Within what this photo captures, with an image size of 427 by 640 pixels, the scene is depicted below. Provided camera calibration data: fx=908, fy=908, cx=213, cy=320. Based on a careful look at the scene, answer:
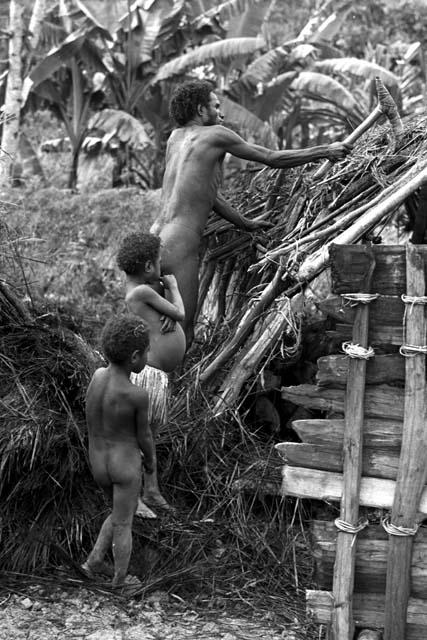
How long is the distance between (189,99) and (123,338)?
162cm

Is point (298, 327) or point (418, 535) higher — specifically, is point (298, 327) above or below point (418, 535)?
above

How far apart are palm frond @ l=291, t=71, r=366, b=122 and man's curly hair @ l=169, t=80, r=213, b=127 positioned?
27.1ft

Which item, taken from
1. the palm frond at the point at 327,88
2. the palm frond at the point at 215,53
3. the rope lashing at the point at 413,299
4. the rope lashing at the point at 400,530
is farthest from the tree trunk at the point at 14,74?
the rope lashing at the point at 400,530

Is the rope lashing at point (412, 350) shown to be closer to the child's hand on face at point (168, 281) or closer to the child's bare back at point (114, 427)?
the child's bare back at point (114, 427)

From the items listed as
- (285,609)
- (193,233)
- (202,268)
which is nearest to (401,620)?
(285,609)

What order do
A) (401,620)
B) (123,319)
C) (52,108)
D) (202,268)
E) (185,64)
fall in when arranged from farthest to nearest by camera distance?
(52,108), (185,64), (202,268), (123,319), (401,620)

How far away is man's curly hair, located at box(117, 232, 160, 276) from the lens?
4.25m

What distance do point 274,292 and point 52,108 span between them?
394 inches

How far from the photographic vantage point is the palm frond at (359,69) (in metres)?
12.7

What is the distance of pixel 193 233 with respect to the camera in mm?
4809

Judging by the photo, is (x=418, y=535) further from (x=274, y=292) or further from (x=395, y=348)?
(x=274, y=292)

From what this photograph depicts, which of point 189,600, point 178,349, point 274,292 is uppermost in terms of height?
point 274,292

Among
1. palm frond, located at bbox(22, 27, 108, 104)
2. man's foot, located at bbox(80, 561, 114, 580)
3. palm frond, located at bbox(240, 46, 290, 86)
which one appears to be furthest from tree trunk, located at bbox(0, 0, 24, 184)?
man's foot, located at bbox(80, 561, 114, 580)

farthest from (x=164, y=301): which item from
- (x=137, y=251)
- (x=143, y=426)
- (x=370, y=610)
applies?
(x=370, y=610)
